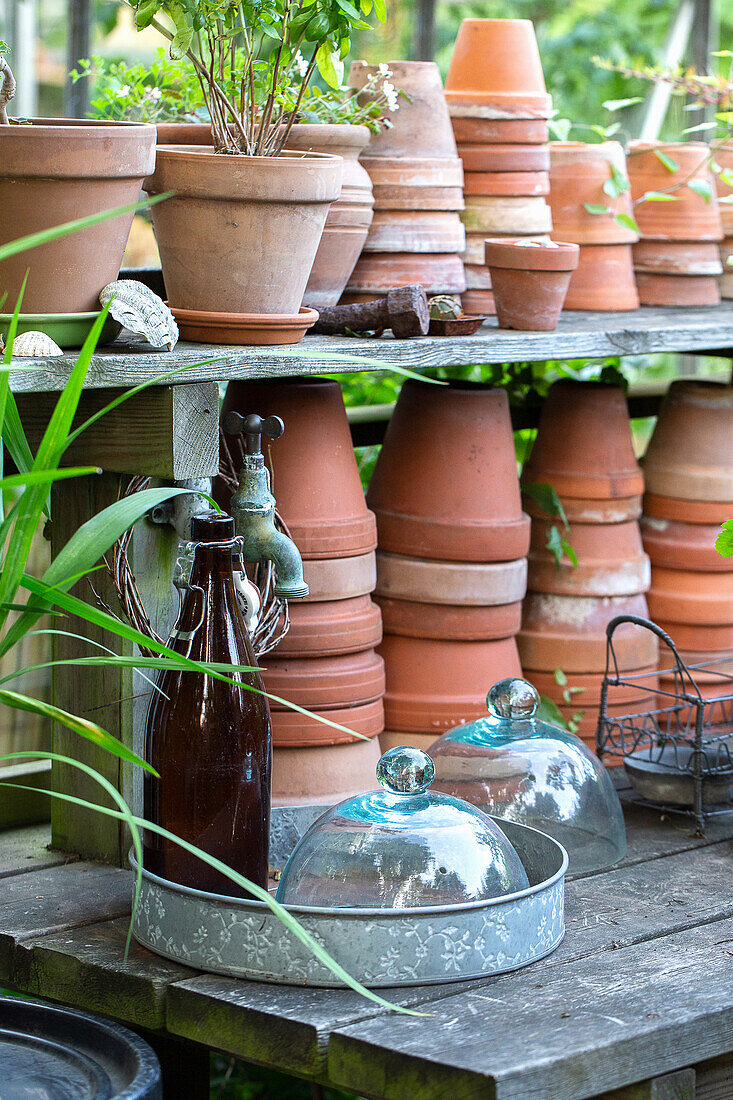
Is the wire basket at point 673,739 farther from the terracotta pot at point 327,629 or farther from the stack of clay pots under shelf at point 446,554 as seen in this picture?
the terracotta pot at point 327,629

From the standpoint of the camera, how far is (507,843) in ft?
4.78

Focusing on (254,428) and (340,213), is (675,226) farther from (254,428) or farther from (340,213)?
(254,428)

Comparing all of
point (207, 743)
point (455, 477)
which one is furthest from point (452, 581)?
point (207, 743)

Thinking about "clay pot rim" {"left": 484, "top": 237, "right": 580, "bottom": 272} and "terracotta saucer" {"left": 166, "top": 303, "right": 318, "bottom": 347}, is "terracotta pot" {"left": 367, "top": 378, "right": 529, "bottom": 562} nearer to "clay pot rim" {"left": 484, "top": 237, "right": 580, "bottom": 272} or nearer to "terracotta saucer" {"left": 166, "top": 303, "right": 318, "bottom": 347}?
"clay pot rim" {"left": 484, "top": 237, "right": 580, "bottom": 272}

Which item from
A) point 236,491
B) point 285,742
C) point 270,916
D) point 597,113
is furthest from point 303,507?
point 597,113

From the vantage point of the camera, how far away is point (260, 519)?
166cm

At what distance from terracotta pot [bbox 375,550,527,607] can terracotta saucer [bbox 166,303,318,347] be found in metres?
0.44

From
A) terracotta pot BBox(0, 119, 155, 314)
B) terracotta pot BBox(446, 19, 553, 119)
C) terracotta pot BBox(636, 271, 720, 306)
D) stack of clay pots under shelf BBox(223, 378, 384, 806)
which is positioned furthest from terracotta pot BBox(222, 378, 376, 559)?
terracotta pot BBox(636, 271, 720, 306)

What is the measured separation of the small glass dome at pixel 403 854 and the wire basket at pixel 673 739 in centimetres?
51

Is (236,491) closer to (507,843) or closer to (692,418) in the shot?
(507,843)

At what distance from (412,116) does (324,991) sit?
1167mm

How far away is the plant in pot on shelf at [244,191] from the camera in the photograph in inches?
62.1

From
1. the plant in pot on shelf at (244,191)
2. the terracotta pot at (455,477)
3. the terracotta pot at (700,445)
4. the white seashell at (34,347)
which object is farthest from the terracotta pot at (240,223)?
the terracotta pot at (700,445)

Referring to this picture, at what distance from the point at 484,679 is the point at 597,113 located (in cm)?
319
